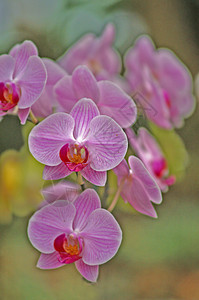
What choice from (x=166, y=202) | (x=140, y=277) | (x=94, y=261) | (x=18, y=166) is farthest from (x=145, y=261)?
(x=94, y=261)

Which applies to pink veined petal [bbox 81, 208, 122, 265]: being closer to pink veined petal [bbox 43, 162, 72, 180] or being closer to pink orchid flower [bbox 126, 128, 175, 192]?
pink veined petal [bbox 43, 162, 72, 180]

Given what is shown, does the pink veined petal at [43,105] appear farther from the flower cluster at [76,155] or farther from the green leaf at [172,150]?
the green leaf at [172,150]

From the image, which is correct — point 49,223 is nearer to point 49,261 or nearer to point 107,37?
point 49,261

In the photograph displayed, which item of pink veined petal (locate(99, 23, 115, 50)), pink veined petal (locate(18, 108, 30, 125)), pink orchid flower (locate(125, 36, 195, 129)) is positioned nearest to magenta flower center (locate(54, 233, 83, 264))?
pink veined petal (locate(18, 108, 30, 125))

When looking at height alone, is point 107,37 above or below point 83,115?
below

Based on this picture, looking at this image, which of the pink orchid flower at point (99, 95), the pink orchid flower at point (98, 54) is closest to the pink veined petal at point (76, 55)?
the pink orchid flower at point (98, 54)

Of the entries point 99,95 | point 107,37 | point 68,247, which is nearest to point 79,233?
point 68,247

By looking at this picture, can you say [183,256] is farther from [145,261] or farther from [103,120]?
[103,120]

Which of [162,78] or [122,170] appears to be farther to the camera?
[162,78]
